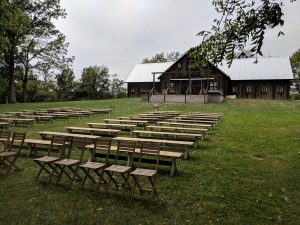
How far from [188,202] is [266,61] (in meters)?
42.5

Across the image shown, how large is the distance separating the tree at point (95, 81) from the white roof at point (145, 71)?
615 cm

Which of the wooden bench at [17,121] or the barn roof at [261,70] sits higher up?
the barn roof at [261,70]

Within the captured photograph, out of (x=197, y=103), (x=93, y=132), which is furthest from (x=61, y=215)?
(x=197, y=103)

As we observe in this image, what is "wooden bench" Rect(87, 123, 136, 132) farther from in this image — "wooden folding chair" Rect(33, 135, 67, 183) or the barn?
the barn

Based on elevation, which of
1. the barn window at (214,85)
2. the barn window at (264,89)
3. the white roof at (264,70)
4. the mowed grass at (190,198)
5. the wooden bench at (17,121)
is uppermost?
the white roof at (264,70)

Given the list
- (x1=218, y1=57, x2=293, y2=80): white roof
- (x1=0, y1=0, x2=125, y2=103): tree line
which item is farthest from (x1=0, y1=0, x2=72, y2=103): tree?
(x1=218, y1=57, x2=293, y2=80): white roof

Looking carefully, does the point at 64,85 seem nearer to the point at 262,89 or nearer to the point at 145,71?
the point at 145,71

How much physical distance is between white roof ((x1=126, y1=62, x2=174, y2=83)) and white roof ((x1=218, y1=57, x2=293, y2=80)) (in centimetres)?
1024

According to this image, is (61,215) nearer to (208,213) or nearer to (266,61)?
(208,213)

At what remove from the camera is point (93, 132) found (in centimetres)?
1280

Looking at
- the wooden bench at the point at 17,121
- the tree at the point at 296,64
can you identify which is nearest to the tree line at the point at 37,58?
the wooden bench at the point at 17,121

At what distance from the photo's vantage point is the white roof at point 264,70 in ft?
134

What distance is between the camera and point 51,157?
7230mm

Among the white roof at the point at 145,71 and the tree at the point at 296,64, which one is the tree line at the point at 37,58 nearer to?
the white roof at the point at 145,71
